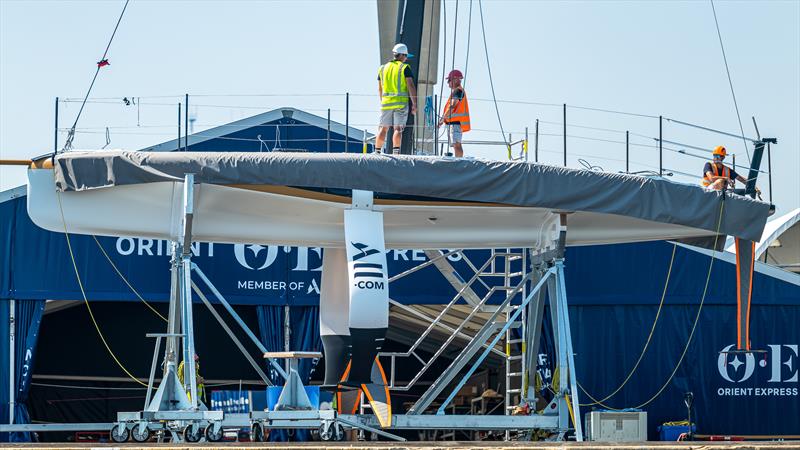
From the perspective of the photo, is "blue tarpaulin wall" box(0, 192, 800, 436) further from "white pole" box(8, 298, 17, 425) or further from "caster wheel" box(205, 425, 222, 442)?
"caster wheel" box(205, 425, 222, 442)

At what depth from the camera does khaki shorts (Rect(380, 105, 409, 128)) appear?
58.6ft

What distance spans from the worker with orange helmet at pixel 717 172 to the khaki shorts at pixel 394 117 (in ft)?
13.7

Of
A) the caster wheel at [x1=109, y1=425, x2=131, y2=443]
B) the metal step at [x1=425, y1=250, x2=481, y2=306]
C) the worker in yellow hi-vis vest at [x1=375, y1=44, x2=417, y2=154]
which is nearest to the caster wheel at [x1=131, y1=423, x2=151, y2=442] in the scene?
the caster wheel at [x1=109, y1=425, x2=131, y2=443]

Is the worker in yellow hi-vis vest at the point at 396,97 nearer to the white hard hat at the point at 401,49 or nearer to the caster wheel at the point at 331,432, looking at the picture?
the white hard hat at the point at 401,49

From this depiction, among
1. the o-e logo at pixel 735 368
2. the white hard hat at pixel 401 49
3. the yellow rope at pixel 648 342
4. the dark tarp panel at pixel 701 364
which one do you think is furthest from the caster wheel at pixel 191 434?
the o-e logo at pixel 735 368

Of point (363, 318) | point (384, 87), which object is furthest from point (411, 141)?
point (363, 318)

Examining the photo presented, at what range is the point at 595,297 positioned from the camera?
2428 cm

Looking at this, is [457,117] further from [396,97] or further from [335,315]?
[335,315]

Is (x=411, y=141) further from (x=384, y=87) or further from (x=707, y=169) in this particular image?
(x=707, y=169)

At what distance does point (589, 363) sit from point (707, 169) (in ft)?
21.6

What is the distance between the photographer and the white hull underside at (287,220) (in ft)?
56.7

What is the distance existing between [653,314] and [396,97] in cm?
864

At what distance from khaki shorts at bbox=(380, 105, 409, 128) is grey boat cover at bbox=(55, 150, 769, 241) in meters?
1.13

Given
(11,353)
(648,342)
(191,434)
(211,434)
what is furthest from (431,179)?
(11,353)
